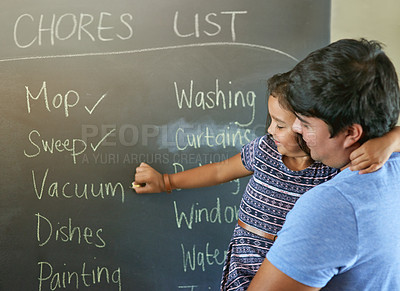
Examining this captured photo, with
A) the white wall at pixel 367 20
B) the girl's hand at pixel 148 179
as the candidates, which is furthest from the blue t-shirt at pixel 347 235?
the white wall at pixel 367 20

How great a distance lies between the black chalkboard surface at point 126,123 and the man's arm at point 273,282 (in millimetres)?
851

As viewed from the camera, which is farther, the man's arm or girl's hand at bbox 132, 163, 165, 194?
girl's hand at bbox 132, 163, 165, 194

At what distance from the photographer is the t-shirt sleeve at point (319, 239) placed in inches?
22.2

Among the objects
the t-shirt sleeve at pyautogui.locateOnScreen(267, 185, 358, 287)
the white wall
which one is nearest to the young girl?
the t-shirt sleeve at pyautogui.locateOnScreen(267, 185, 358, 287)

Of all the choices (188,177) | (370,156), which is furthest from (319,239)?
(188,177)

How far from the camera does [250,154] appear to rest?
122 centimetres

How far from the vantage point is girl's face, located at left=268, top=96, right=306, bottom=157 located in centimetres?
104

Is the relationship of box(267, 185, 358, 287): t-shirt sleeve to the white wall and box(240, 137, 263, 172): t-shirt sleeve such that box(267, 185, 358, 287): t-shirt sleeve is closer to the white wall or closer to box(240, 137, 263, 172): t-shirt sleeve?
box(240, 137, 263, 172): t-shirt sleeve

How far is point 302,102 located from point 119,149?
0.93 metres

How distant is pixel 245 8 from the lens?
143 cm

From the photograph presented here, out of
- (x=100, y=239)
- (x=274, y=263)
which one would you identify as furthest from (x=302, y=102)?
(x=100, y=239)

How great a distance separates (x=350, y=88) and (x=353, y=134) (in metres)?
0.09

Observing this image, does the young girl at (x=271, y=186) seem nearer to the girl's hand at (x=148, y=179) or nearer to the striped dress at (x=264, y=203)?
the striped dress at (x=264, y=203)

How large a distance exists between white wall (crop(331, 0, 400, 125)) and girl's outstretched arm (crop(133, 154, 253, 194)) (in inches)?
28.7
